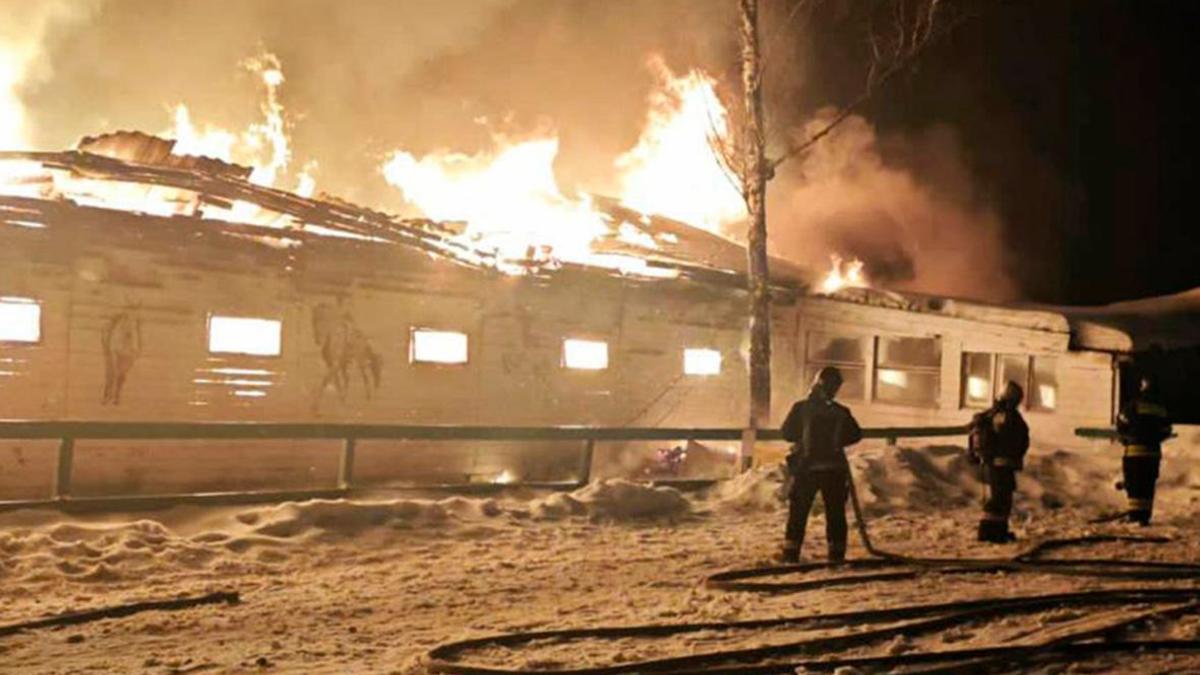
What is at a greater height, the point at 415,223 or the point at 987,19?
the point at 987,19

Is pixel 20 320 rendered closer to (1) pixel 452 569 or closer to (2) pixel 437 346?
(2) pixel 437 346

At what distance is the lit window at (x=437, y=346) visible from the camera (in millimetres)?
18281

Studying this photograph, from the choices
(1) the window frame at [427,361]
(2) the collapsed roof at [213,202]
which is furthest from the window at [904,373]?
(1) the window frame at [427,361]

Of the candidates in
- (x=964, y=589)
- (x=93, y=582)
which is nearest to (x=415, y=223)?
(x=93, y=582)

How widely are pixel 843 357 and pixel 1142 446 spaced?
11598mm

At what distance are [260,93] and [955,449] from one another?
79.0ft

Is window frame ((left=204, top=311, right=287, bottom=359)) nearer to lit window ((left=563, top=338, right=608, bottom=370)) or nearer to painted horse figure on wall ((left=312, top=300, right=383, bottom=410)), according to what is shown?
painted horse figure on wall ((left=312, top=300, right=383, bottom=410))

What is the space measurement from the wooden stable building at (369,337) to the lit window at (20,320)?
24mm

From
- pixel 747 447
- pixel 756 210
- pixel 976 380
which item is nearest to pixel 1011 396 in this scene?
pixel 747 447

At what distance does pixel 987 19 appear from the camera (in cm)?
3969

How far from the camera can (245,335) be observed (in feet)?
54.5

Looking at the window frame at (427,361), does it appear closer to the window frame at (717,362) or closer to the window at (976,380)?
the window frame at (717,362)

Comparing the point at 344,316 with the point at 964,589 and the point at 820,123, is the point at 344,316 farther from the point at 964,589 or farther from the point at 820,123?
the point at 820,123

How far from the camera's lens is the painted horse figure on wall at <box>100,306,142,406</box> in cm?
1538
